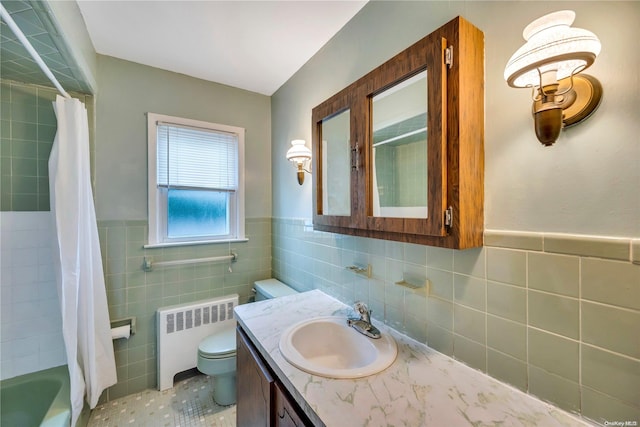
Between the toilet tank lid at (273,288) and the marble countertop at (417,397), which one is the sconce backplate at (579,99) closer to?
the marble countertop at (417,397)

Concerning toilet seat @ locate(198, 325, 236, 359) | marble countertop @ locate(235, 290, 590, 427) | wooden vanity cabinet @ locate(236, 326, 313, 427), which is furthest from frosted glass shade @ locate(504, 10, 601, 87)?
toilet seat @ locate(198, 325, 236, 359)

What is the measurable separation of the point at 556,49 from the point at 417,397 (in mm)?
1004

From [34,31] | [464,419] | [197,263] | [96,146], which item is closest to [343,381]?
[464,419]

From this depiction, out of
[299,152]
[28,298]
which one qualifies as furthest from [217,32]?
[28,298]

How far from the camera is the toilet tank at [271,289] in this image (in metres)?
2.03

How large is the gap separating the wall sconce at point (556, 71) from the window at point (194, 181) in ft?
6.88

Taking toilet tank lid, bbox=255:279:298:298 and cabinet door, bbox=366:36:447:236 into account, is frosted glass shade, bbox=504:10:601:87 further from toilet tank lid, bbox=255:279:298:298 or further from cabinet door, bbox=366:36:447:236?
toilet tank lid, bbox=255:279:298:298

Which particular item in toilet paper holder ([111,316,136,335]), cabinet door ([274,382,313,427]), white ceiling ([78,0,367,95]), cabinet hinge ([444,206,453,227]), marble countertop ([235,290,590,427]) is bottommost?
toilet paper holder ([111,316,136,335])

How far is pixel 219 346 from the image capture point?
1.80 metres

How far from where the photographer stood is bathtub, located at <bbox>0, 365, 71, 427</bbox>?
1.45 meters

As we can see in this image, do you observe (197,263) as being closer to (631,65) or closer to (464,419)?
(464,419)

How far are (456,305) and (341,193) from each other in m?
0.69

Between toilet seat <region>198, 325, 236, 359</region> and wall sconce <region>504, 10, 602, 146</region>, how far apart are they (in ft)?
6.55

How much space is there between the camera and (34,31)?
3.77 feet
